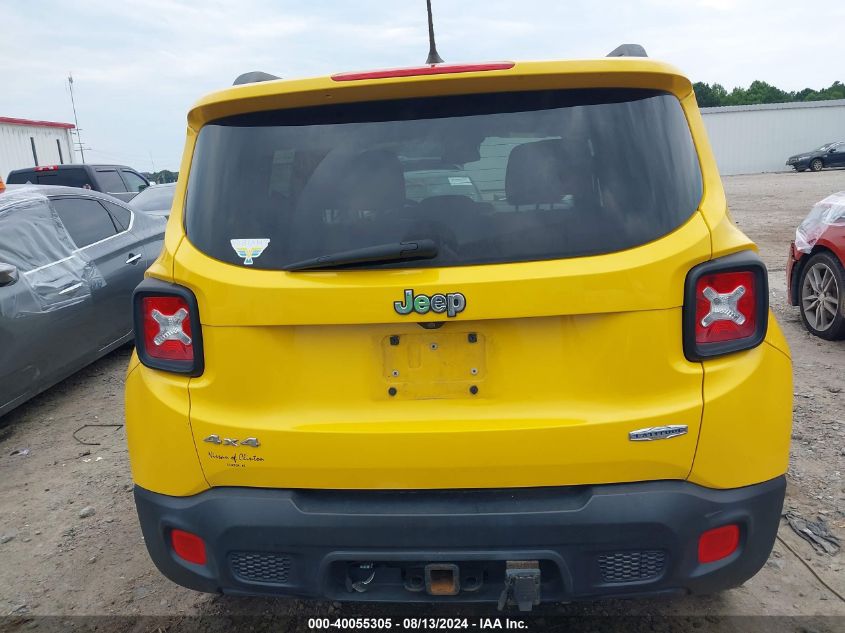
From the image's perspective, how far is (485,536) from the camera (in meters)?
1.77

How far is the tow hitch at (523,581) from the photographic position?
1765mm

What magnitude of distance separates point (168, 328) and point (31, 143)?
89.8 ft

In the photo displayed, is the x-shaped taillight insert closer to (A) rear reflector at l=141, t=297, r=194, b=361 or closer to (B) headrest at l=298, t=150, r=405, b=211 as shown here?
(B) headrest at l=298, t=150, r=405, b=211

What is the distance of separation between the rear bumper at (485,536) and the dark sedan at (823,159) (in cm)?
3779

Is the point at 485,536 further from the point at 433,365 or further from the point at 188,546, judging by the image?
the point at 188,546

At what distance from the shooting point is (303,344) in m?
1.81

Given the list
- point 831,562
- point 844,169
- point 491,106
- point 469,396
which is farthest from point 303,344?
point 844,169

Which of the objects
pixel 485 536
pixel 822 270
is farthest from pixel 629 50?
pixel 822 270

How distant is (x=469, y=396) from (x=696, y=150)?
3.12 ft

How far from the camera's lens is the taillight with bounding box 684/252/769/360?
5.66 ft

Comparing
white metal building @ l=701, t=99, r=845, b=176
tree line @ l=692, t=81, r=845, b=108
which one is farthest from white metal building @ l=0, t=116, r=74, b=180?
tree line @ l=692, t=81, r=845, b=108

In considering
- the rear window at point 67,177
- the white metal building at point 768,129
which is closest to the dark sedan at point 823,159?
the white metal building at point 768,129

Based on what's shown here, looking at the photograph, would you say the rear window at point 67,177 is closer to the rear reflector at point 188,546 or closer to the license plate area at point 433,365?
the rear reflector at point 188,546

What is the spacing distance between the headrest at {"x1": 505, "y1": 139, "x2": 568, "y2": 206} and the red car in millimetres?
4396
